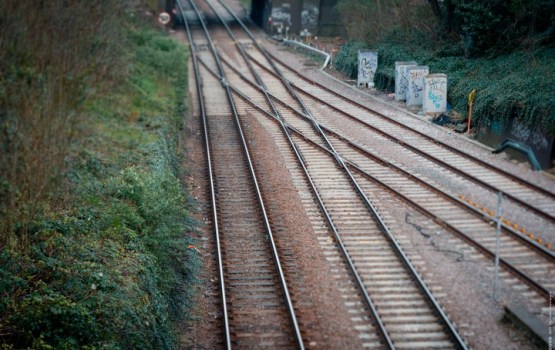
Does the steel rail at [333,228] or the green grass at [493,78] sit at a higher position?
the green grass at [493,78]

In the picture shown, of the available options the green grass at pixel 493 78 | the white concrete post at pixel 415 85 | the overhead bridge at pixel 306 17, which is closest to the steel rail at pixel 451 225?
the green grass at pixel 493 78

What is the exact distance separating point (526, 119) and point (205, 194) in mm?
9238

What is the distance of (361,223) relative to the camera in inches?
596

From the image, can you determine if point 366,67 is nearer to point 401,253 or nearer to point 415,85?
point 415,85

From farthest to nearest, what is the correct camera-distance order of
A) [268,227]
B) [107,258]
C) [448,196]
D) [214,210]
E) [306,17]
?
[306,17] → [214,210] → [448,196] → [268,227] → [107,258]

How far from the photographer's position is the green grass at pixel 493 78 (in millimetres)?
18844

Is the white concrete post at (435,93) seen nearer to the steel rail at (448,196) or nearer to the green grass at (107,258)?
the steel rail at (448,196)

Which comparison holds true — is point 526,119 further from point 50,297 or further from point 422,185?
point 50,297

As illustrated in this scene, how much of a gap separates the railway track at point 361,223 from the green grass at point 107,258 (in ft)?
3.84

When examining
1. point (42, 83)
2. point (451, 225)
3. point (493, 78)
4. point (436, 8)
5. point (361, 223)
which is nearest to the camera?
point (451, 225)

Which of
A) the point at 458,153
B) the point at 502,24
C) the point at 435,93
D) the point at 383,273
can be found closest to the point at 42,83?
the point at 383,273

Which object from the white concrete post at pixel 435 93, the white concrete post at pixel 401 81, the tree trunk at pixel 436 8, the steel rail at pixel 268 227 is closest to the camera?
the steel rail at pixel 268 227

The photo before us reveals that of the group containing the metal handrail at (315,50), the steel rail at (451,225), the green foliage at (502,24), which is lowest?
the steel rail at (451,225)

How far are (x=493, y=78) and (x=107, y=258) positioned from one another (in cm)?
1612
